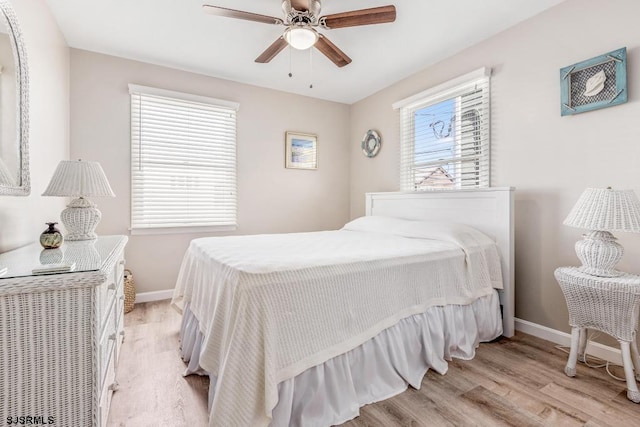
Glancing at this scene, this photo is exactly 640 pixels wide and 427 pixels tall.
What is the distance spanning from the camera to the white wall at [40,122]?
1.64 meters

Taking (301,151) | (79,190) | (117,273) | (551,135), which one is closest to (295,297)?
(117,273)

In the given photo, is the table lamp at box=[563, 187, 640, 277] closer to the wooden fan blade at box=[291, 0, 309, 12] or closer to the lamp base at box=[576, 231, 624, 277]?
the lamp base at box=[576, 231, 624, 277]

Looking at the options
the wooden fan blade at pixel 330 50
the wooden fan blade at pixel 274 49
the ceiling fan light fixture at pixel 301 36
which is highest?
the wooden fan blade at pixel 274 49

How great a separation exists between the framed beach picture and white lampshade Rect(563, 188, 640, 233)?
3055 mm

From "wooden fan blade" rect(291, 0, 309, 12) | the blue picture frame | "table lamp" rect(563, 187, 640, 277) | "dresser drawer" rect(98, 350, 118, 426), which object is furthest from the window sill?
the blue picture frame

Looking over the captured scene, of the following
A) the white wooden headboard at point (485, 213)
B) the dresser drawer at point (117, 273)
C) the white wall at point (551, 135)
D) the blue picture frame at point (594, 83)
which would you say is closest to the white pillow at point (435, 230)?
the white wooden headboard at point (485, 213)

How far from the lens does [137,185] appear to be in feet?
10.4

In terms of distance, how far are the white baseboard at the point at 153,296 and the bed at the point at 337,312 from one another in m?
0.99

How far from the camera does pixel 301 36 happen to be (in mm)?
2037

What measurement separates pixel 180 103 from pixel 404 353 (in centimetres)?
334

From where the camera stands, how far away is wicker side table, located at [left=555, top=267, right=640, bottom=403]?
162 centimetres

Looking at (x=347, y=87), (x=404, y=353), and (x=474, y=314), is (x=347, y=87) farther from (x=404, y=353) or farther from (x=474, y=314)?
(x=404, y=353)

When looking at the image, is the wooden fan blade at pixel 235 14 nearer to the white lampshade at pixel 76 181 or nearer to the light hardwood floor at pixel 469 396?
the white lampshade at pixel 76 181

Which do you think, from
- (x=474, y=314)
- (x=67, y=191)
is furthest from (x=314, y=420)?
(x=67, y=191)
